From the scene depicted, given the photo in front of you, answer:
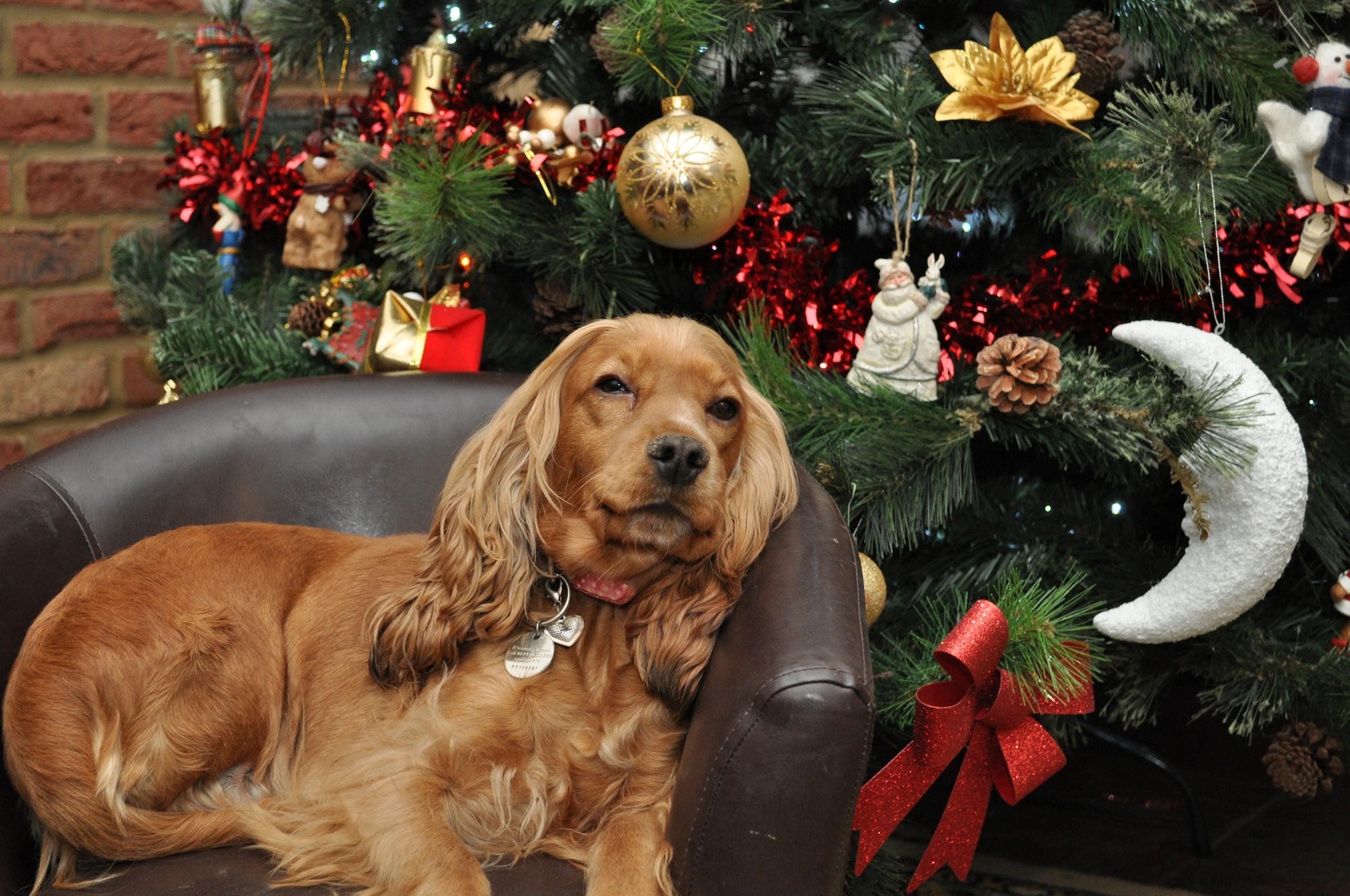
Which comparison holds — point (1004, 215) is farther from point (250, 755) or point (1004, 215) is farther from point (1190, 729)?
point (250, 755)

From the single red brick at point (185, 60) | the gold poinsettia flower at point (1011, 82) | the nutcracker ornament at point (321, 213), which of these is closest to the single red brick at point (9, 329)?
the single red brick at point (185, 60)

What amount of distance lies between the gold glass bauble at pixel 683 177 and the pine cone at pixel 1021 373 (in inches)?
22.0

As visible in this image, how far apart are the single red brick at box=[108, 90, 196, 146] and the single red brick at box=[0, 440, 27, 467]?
877mm

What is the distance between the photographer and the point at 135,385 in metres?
3.49

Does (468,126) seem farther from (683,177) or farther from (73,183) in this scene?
(73,183)

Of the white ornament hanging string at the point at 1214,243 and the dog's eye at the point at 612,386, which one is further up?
the white ornament hanging string at the point at 1214,243

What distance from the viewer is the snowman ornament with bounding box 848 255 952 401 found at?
209 cm

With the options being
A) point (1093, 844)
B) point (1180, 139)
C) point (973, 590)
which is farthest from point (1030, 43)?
point (1093, 844)

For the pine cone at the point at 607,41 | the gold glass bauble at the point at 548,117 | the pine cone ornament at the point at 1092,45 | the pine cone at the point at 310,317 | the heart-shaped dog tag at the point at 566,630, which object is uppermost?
the pine cone ornament at the point at 1092,45

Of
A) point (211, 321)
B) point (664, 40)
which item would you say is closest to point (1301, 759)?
point (664, 40)

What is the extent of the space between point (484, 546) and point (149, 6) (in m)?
2.34

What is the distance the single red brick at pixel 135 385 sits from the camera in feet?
11.4

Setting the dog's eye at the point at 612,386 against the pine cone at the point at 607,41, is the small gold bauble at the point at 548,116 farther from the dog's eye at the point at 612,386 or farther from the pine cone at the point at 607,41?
the dog's eye at the point at 612,386

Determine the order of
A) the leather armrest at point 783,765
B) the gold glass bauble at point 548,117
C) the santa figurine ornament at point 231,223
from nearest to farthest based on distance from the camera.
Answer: the leather armrest at point 783,765, the gold glass bauble at point 548,117, the santa figurine ornament at point 231,223
